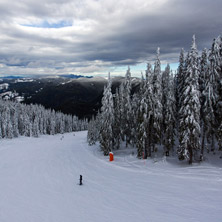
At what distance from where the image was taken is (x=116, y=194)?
1446 cm

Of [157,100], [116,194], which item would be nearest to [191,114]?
[157,100]

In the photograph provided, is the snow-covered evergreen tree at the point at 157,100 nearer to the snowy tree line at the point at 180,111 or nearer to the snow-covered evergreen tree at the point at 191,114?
the snowy tree line at the point at 180,111

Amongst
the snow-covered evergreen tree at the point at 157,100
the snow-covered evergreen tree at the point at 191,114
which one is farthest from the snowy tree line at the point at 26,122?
the snow-covered evergreen tree at the point at 191,114

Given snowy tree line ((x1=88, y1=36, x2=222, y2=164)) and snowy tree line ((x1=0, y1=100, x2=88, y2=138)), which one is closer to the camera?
snowy tree line ((x1=88, y1=36, x2=222, y2=164))

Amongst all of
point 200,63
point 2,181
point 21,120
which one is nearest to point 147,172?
point 2,181

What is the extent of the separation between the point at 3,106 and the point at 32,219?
8208 cm

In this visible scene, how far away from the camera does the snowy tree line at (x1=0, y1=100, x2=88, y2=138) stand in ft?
230

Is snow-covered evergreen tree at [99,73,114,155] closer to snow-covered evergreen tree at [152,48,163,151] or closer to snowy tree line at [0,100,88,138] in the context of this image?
snow-covered evergreen tree at [152,48,163,151]

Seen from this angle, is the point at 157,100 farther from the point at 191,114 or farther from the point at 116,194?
the point at 116,194

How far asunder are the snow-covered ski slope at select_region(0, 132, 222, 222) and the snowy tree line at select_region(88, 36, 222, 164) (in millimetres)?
3718

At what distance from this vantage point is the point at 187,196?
1309 cm

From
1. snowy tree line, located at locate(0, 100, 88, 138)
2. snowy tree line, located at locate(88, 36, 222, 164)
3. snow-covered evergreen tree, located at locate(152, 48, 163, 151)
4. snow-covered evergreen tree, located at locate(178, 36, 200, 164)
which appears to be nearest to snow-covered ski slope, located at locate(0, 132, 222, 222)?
snow-covered evergreen tree, located at locate(178, 36, 200, 164)

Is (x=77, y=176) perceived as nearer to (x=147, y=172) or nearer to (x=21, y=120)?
(x=147, y=172)

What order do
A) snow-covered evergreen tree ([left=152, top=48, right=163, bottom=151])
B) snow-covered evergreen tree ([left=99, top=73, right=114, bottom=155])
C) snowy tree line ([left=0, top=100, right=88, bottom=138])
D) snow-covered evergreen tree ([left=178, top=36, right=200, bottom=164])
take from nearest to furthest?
snow-covered evergreen tree ([left=178, top=36, right=200, bottom=164])
snow-covered evergreen tree ([left=152, top=48, right=163, bottom=151])
snow-covered evergreen tree ([left=99, top=73, right=114, bottom=155])
snowy tree line ([left=0, top=100, right=88, bottom=138])
